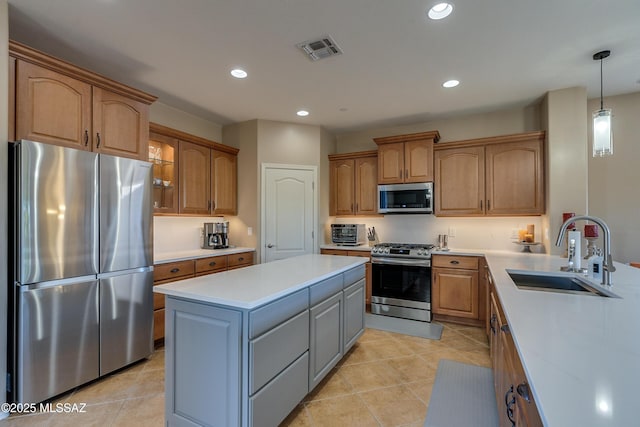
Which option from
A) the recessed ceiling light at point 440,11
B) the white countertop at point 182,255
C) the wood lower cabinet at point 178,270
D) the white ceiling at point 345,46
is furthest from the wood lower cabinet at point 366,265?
the recessed ceiling light at point 440,11

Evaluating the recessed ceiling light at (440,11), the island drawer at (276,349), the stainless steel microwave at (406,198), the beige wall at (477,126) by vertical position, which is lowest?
the island drawer at (276,349)

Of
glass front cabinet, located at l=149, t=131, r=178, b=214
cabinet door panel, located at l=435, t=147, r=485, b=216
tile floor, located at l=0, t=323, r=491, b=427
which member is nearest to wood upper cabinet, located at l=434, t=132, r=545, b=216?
cabinet door panel, located at l=435, t=147, r=485, b=216

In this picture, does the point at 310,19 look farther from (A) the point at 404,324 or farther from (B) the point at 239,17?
(A) the point at 404,324

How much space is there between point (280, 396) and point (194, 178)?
2.86 metres

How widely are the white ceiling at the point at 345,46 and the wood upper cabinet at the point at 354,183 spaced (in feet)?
3.65

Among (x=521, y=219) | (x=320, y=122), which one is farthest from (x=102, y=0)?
(x=521, y=219)

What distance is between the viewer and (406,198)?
4191mm

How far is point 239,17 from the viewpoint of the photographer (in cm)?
211

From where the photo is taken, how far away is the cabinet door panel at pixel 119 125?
98.7 inches

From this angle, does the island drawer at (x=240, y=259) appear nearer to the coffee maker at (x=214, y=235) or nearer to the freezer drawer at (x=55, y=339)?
the coffee maker at (x=214, y=235)

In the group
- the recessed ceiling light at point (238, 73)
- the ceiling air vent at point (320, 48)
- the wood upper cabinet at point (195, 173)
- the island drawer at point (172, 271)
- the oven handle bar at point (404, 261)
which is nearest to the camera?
the ceiling air vent at point (320, 48)

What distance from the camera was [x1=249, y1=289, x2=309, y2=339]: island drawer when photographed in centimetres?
158

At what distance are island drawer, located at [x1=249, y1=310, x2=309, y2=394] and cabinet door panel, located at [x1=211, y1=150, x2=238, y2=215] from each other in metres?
2.57

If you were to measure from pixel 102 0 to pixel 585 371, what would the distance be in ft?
9.79
